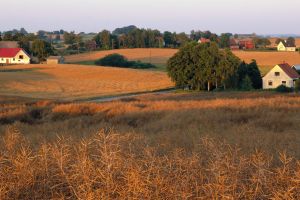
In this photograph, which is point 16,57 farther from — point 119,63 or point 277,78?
point 277,78

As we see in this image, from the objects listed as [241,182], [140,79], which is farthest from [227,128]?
[140,79]

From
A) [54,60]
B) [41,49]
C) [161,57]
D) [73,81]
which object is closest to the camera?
[73,81]

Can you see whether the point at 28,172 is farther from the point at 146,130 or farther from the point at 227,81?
the point at 227,81

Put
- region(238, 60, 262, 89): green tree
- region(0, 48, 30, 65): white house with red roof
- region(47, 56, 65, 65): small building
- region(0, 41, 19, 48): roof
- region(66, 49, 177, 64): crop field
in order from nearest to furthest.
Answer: region(238, 60, 262, 89): green tree
region(47, 56, 65, 65): small building
region(0, 48, 30, 65): white house with red roof
region(0, 41, 19, 48): roof
region(66, 49, 177, 64): crop field

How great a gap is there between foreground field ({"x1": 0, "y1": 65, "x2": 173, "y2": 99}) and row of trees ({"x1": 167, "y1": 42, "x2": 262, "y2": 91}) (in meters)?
4.01

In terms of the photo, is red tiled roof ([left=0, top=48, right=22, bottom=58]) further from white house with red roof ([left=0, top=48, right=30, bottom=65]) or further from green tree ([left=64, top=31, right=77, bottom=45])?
green tree ([left=64, top=31, right=77, bottom=45])

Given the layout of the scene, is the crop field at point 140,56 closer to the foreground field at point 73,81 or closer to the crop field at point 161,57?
the crop field at point 161,57

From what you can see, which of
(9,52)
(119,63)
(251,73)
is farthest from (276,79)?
(9,52)

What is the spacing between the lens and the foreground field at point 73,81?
56.3m

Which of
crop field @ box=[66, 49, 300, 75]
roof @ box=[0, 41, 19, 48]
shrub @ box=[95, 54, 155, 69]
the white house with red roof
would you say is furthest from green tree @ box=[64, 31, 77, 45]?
shrub @ box=[95, 54, 155, 69]

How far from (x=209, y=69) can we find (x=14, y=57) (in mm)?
47243

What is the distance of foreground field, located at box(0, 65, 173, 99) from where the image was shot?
56.3 metres

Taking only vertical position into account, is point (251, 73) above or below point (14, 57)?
below

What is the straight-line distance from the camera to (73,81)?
6688 centimetres
